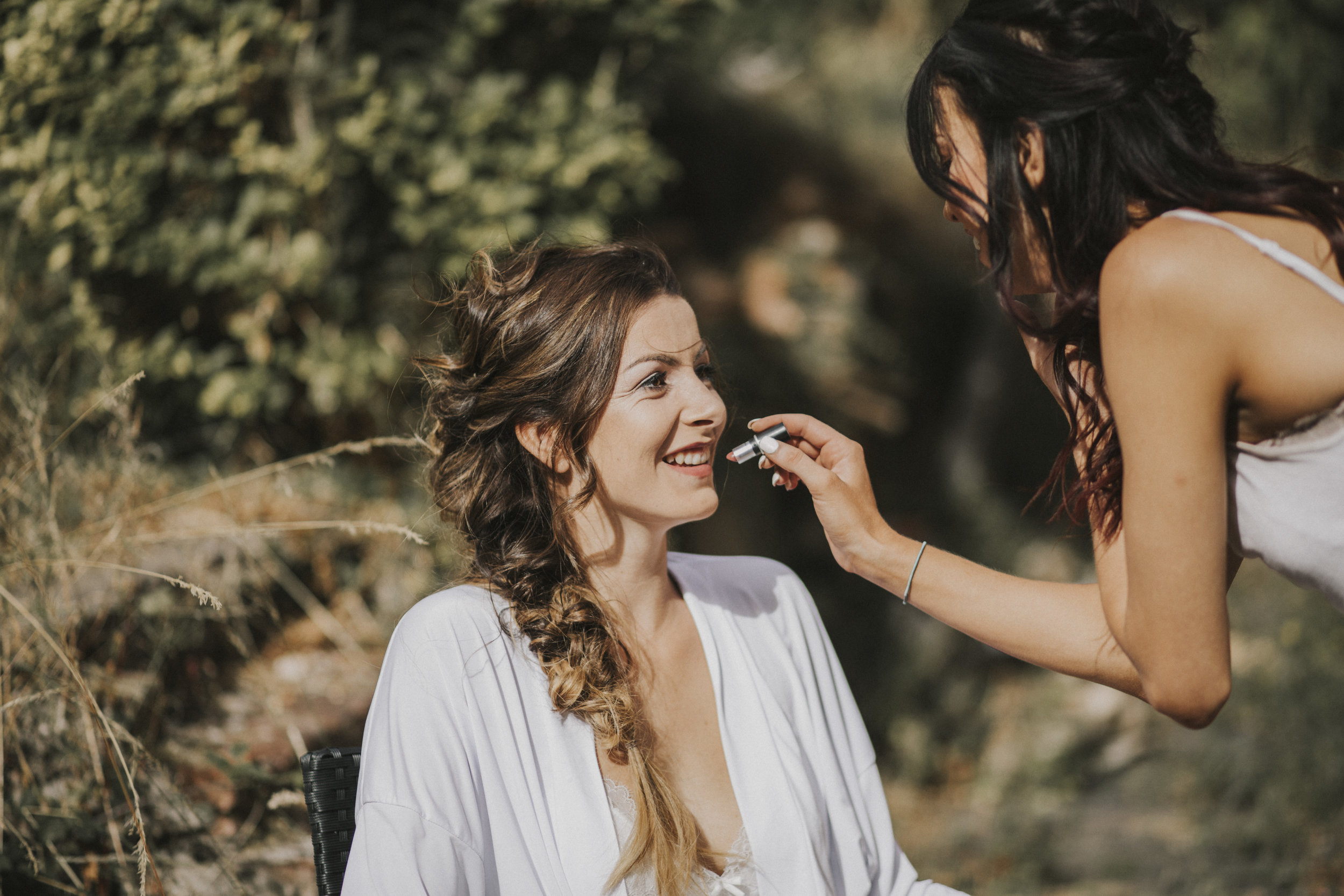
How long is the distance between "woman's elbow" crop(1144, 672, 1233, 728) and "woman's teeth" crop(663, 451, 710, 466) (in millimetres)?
994

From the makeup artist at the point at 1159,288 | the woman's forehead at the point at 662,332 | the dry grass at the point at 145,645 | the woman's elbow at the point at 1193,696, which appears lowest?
the dry grass at the point at 145,645

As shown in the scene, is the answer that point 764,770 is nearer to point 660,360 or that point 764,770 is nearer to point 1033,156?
point 660,360

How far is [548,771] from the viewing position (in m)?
1.89

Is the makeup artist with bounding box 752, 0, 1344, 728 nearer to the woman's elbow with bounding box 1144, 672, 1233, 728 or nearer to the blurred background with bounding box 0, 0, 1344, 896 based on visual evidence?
the woman's elbow with bounding box 1144, 672, 1233, 728

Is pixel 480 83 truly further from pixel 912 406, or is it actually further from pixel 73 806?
pixel 912 406

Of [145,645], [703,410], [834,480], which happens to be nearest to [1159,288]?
[834,480]

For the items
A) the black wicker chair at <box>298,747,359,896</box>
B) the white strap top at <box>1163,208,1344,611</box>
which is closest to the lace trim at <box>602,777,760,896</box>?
the black wicker chair at <box>298,747,359,896</box>

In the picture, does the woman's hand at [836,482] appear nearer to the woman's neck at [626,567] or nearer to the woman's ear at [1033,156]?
the woman's neck at [626,567]

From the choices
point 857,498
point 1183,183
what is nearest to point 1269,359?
point 1183,183

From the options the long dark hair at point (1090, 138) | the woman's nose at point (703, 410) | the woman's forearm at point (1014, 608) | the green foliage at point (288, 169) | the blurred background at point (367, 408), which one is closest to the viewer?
the long dark hair at point (1090, 138)

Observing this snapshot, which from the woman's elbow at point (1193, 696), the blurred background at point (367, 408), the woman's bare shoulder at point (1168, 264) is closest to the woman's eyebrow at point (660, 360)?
the blurred background at point (367, 408)

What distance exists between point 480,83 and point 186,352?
1417 millimetres

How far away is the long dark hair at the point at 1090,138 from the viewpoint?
149 centimetres

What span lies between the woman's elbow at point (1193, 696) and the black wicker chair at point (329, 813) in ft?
4.85
